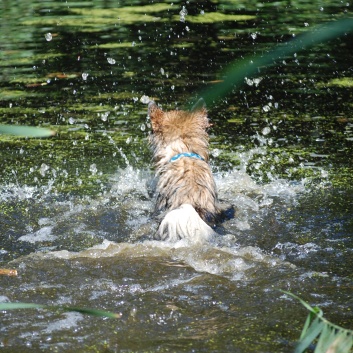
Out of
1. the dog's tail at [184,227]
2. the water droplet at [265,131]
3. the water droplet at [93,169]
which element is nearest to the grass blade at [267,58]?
the dog's tail at [184,227]

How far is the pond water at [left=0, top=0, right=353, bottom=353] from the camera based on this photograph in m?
3.83

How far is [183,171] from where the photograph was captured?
18.5ft

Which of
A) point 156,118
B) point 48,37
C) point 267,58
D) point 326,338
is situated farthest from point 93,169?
point 48,37

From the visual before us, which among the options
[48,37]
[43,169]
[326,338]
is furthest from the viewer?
[48,37]

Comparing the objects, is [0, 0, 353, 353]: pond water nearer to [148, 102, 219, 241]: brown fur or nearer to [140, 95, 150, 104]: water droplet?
[140, 95, 150, 104]: water droplet

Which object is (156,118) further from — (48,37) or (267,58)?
(48,37)

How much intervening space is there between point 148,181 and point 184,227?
187 cm

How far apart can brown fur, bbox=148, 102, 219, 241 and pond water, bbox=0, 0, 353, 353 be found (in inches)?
10.6

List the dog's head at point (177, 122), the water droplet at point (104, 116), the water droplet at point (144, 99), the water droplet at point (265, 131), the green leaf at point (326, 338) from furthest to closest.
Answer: the water droplet at point (144, 99) < the water droplet at point (104, 116) < the water droplet at point (265, 131) < the dog's head at point (177, 122) < the green leaf at point (326, 338)

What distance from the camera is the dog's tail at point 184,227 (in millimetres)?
4992

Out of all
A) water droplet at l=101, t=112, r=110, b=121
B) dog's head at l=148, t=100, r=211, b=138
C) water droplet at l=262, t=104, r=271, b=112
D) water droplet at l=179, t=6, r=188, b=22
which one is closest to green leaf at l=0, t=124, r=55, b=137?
dog's head at l=148, t=100, r=211, b=138

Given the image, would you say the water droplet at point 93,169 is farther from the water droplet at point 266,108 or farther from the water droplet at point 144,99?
the water droplet at point 266,108

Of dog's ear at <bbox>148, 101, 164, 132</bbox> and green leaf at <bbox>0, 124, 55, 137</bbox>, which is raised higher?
green leaf at <bbox>0, 124, 55, 137</bbox>

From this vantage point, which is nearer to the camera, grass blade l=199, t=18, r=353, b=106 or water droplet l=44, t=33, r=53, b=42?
grass blade l=199, t=18, r=353, b=106
